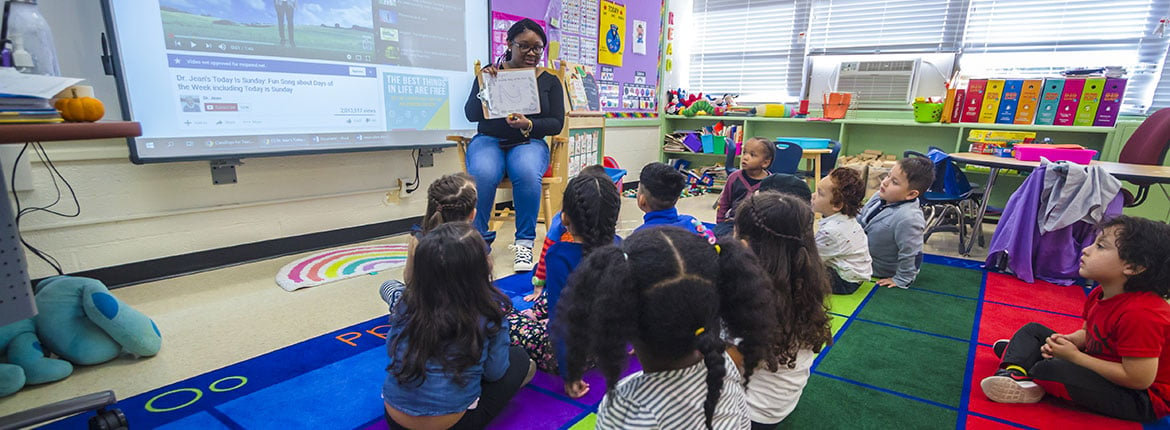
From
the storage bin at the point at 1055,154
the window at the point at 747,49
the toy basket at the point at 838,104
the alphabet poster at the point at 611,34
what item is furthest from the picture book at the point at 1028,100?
the alphabet poster at the point at 611,34

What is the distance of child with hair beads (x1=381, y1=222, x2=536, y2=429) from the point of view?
114 centimetres

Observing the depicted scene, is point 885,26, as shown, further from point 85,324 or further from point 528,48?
point 85,324

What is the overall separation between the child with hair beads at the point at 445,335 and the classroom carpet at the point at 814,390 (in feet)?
0.72

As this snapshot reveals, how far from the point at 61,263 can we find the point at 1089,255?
144 inches

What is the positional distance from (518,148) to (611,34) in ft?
7.42

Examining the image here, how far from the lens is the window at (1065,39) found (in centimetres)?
374

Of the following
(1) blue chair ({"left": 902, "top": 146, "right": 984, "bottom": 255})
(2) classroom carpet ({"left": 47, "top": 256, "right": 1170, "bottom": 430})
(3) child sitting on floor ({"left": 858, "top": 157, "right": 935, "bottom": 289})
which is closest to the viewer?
(2) classroom carpet ({"left": 47, "top": 256, "right": 1170, "bottom": 430})

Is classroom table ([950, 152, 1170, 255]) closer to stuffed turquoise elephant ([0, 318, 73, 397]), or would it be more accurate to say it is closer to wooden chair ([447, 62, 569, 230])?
wooden chair ([447, 62, 569, 230])

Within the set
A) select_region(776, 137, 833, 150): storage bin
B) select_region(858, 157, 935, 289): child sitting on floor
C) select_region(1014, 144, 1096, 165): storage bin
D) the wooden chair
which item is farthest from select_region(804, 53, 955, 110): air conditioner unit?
the wooden chair

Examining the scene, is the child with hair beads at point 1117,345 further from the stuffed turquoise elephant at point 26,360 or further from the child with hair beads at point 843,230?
the stuffed turquoise elephant at point 26,360

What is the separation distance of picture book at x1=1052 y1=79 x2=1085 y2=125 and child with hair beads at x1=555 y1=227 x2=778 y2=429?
4138mm

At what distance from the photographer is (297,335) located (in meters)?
1.94

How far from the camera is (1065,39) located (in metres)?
3.95

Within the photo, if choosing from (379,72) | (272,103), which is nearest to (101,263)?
(272,103)
